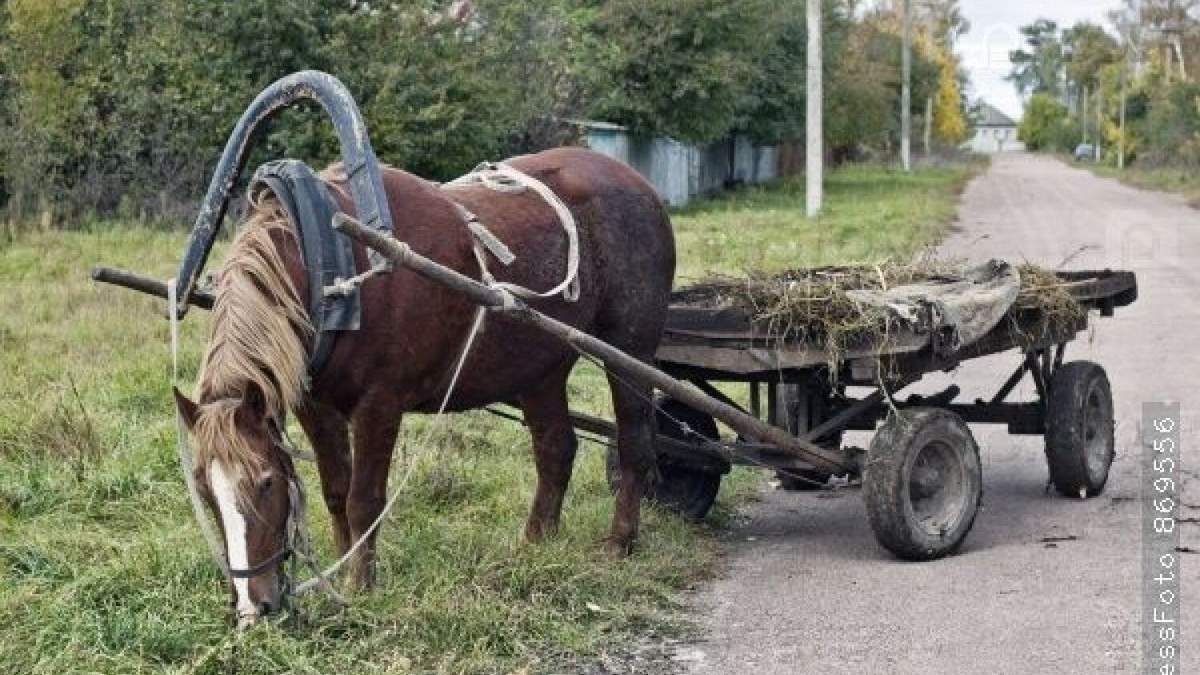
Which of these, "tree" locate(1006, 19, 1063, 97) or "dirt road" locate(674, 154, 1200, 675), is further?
"tree" locate(1006, 19, 1063, 97)

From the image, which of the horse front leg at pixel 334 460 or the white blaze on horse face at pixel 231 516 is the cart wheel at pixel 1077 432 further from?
the white blaze on horse face at pixel 231 516

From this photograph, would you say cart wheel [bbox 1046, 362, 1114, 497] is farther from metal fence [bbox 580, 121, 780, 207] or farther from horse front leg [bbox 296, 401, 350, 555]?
metal fence [bbox 580, 121, 780, 207]

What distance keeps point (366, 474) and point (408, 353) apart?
1.48 feet

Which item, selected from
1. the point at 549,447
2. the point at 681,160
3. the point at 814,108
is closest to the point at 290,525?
the point at 549,447

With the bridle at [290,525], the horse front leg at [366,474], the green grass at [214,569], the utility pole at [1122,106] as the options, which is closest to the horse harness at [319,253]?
the horse front leg at [366,474]

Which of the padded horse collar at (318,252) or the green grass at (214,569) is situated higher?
the padded horse collar at (318,252)

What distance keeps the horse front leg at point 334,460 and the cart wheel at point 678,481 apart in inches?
69.9

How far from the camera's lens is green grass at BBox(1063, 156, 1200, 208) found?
42281mm

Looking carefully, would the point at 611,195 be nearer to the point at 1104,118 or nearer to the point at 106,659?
the point at 106,659

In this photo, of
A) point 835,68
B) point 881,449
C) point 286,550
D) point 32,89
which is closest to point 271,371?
point 286,550

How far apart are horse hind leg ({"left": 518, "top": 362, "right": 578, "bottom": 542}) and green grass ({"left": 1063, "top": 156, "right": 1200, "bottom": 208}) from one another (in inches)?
1277

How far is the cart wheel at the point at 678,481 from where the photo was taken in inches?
285

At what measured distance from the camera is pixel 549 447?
6.63m

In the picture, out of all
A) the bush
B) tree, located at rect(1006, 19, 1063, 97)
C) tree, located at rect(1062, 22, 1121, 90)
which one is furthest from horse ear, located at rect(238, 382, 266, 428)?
tree, located at rect(1006, 19, 1063, 97)
